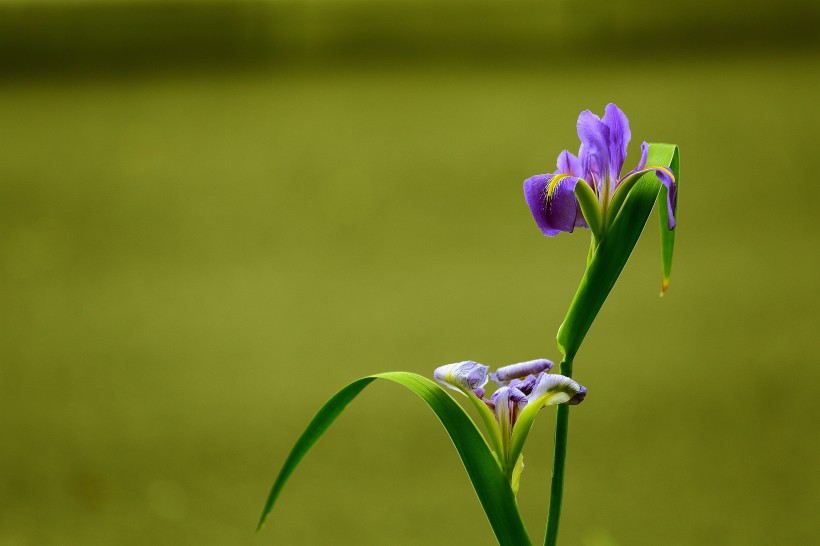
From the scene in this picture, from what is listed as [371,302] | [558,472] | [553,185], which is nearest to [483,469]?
[558,472]

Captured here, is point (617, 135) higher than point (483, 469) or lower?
higher

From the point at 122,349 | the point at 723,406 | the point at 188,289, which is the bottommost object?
the point at 723,406

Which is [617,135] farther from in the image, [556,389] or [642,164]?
[556,389]

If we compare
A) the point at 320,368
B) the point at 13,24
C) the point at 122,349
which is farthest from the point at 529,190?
the point at 13,24

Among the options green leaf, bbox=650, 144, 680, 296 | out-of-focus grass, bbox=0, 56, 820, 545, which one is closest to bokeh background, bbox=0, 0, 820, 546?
out-of-focus grass, bbox=0, 56, 820, 545

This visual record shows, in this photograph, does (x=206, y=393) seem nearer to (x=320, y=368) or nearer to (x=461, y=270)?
(x=320, y=368)

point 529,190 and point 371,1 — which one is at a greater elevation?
point 371,1

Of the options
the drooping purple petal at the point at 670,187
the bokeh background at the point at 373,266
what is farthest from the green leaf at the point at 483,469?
the bokeh background at the point at 373,266
